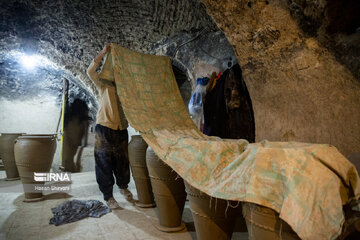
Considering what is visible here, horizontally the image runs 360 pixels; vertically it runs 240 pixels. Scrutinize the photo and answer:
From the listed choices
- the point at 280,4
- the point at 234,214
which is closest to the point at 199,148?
the point at 234,214

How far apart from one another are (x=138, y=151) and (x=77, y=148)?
5200 mm

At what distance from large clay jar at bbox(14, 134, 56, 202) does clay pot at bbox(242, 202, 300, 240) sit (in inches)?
117

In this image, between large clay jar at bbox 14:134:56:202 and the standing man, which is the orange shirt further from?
large clay jar at bbox 14:134:56:202

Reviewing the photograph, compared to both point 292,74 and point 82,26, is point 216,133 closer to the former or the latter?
point 292,74

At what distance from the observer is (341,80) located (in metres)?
1.87

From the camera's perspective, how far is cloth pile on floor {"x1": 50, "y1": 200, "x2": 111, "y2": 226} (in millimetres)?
2529

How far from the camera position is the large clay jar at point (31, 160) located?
318 centimetres

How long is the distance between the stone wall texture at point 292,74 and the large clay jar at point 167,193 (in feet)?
3.38

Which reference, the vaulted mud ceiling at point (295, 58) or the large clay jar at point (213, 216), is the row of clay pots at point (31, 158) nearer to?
the large clay jar at point (213, 216)

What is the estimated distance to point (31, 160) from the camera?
3.18 meters

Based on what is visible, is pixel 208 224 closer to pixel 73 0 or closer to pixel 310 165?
pixel 310 165

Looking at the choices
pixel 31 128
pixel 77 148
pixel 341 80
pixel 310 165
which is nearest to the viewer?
pixel 310 165

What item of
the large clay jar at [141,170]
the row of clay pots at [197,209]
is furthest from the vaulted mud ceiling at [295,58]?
the large clay jar at [141,170]

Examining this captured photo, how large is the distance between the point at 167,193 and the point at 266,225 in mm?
1237
